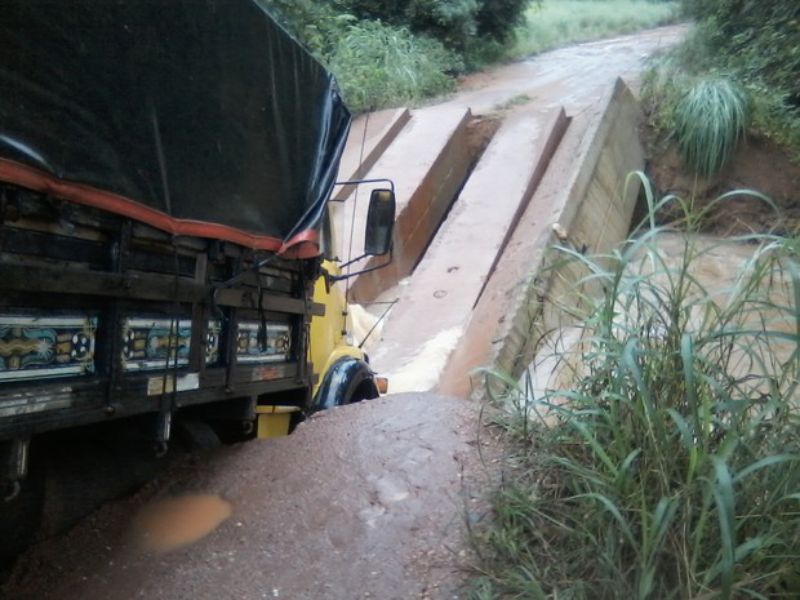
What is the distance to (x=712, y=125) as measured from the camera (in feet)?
38.2

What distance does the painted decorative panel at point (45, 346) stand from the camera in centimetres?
236

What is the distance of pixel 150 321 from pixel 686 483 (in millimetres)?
1948

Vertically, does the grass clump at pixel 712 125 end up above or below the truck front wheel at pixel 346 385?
above

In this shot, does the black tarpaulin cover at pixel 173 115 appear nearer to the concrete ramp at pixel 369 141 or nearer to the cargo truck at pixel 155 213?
the cargo truck at pixel 155 213

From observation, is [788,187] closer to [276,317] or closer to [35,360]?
[276,317]

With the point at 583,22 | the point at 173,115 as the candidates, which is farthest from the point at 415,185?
the point at 583,22

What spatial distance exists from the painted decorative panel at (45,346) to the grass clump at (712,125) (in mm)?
10577

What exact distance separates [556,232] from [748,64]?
576 centimetres

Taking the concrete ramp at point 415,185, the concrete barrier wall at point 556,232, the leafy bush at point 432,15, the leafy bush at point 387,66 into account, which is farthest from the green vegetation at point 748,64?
the leafy bush at point 432,15

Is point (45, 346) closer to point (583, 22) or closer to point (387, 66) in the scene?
point (387, 66)

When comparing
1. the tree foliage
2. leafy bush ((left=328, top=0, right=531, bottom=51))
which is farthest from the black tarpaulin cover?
A: leafy bush ((left=328, top=0, right=531, bottom=51))

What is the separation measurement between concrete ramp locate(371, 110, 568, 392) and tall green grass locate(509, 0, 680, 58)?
774 centimetres

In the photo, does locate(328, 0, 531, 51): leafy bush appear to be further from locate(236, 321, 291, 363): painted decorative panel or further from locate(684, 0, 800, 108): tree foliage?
locate(236, 321, 291, 363): painted decorative panel

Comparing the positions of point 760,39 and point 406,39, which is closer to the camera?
point 760,39
